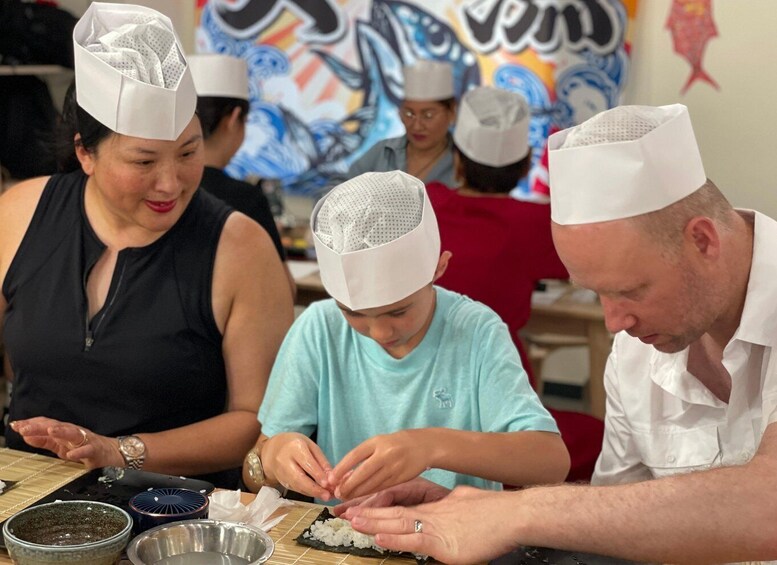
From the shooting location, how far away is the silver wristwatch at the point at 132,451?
6.40 ft

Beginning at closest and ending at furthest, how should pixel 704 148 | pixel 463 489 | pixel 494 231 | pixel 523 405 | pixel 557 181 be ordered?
1. pixel 463 489
2. pixel 557 181
3. pixel 523 405
4. pixel 494 231
5. pixel 704 148

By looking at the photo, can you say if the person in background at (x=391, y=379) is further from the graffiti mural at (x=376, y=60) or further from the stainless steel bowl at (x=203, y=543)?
the graffiti mural at (x=376, y=60)

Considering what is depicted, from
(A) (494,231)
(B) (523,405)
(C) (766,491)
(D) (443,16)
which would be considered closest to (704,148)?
(D) (443,16)

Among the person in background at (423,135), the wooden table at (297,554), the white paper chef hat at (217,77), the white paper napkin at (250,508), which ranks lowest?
the person in background at (423,135)

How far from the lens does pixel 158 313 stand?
2131 millimetres

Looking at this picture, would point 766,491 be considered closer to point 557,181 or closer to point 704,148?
point 557,181

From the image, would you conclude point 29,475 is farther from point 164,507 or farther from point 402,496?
point 402,496

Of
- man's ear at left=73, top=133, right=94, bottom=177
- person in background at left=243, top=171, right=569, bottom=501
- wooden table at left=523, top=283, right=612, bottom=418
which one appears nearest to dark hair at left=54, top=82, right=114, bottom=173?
man's ear at left=73, top=133, right=94, bottom=177

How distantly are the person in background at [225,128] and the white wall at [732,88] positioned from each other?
6.35 ft

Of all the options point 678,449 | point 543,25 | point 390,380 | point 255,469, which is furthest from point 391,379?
point 543,25

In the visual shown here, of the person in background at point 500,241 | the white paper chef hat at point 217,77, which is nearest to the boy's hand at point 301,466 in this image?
the person in background at point 500,241

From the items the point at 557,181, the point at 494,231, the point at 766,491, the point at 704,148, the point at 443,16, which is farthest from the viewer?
the point at 443,16

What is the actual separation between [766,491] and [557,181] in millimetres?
582

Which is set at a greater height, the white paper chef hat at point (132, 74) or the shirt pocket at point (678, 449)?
the white paper chef hat at point (132, 74)
